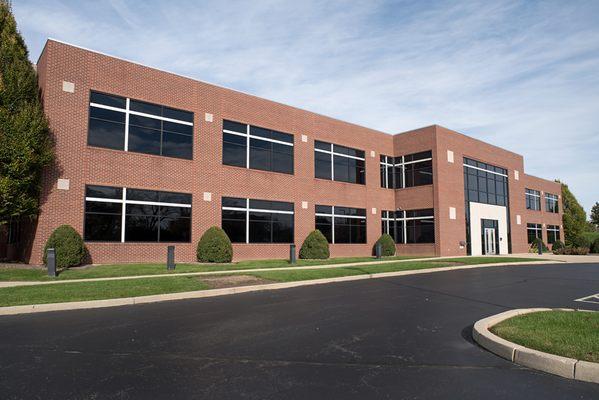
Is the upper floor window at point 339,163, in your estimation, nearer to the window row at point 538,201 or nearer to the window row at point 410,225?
the window row at point 410,225

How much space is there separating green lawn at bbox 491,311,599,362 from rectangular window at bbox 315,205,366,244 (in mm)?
20996

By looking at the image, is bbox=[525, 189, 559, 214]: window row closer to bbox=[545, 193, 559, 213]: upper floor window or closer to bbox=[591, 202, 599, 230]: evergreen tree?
bbox=[545, 193, 559, 213]: upper floor window

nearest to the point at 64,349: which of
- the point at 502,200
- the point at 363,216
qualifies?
the point at 363,216

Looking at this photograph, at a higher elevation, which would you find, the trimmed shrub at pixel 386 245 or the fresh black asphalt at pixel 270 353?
the trimmed shrub at pixel 386 245

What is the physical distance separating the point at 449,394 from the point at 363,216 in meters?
27.3

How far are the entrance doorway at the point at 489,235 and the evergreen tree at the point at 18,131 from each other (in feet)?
101

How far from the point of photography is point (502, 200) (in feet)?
127

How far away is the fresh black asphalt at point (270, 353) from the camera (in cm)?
476

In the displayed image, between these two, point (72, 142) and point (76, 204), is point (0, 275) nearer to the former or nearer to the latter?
point (76, 204)

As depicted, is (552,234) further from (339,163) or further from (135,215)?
(135,215)

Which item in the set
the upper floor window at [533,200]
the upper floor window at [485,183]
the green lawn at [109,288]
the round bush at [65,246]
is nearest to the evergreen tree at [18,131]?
the round bush at [65,246]

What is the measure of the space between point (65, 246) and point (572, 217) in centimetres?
5647

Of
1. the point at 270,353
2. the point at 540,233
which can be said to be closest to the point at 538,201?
the point at 540,233

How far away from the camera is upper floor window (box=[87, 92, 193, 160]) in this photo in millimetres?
20406
